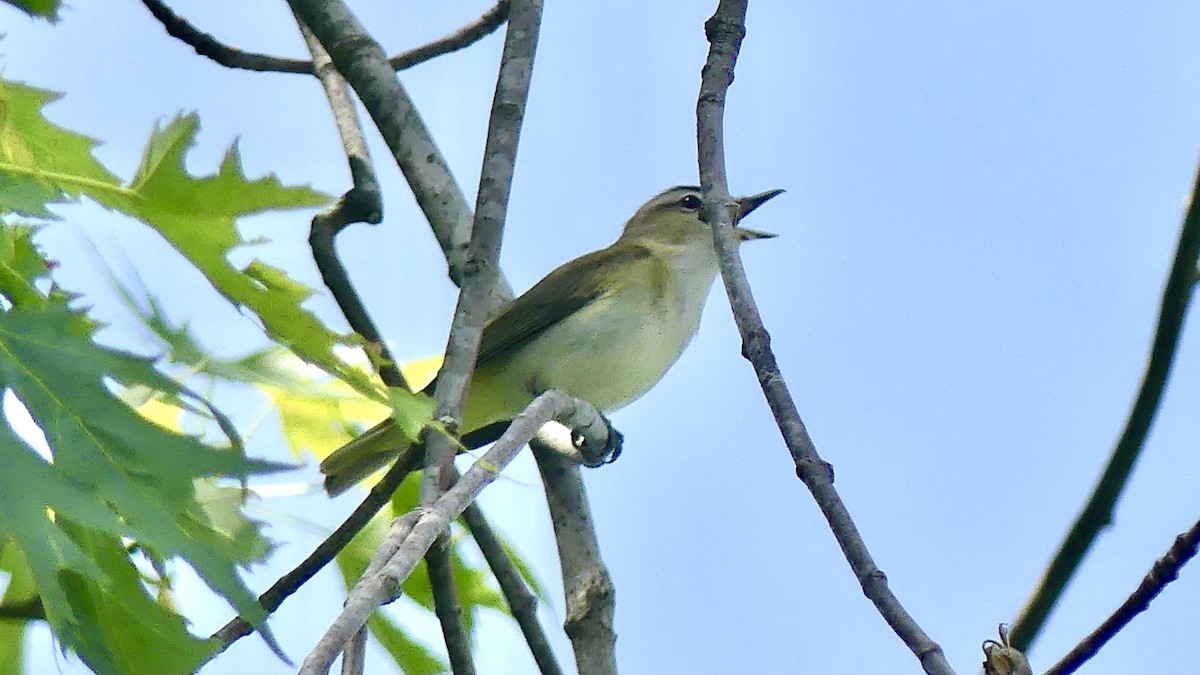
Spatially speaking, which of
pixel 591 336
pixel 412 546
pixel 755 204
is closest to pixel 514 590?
pixel 412 546

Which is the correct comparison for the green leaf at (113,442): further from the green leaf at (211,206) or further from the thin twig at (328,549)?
the thin twig at (328,549)

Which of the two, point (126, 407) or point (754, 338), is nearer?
point (126, 407)

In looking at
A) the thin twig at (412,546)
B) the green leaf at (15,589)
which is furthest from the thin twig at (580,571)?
the green leaf at (15,589)

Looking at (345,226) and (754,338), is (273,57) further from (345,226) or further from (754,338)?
(754,338)

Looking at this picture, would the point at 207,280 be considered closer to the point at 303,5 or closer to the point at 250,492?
the point at 250,492

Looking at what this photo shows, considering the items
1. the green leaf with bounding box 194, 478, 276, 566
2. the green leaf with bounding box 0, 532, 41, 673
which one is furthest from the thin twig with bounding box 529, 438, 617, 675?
the green leaf with bounding box 0, 532, 41, 673

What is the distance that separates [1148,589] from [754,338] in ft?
2.20

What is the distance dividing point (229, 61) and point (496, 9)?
755 millimetres

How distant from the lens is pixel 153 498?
5.33ft

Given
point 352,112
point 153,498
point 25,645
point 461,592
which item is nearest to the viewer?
point 153,498

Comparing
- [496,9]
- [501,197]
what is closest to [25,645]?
[501,197]

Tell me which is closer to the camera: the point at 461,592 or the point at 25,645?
the point at 25,645

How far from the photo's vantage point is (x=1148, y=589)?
1.78m

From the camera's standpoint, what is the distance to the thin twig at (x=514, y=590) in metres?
2.95
